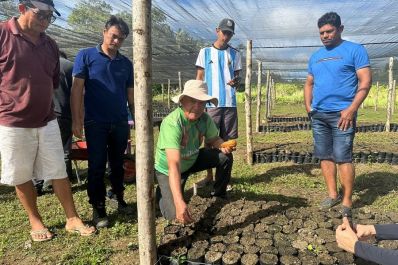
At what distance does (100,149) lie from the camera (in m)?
3.37

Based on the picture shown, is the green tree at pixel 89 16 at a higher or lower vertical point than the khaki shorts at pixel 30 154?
higher

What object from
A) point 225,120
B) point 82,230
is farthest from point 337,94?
point 82,230

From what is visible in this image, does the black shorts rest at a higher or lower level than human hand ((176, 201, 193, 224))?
higher

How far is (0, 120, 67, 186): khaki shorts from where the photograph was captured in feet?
9.56

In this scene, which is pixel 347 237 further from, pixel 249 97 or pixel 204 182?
pixel 249 97

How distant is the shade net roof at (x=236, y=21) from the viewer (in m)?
6.21

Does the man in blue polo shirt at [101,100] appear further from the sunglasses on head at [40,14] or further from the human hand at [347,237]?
the human hand at [347,237]

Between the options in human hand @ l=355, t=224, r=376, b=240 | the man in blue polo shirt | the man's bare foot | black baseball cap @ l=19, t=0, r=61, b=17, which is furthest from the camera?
the man's bare foot

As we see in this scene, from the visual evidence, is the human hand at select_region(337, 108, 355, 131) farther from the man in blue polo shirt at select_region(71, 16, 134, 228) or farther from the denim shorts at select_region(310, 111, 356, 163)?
the man in blue polo shirt at select_region(71, 16, 134, 228)

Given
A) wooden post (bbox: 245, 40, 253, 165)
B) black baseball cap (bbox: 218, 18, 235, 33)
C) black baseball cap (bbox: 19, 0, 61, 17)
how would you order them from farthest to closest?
wooden post (bbox: 245, 40, 253, 165) → black baseball cap (bbox: 218, 18, 235, 33) → black baseball cap (bbox: 19, 0, 61, 17)

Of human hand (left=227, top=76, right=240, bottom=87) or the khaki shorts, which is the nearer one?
the khaki shorts

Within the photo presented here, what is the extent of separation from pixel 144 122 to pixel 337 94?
2207mm

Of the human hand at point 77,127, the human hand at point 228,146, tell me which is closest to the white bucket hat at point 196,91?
the human hand at point 228,146

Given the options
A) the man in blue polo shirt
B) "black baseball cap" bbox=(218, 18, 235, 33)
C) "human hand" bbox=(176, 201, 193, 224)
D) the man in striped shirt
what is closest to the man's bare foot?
the man in striped shirt
